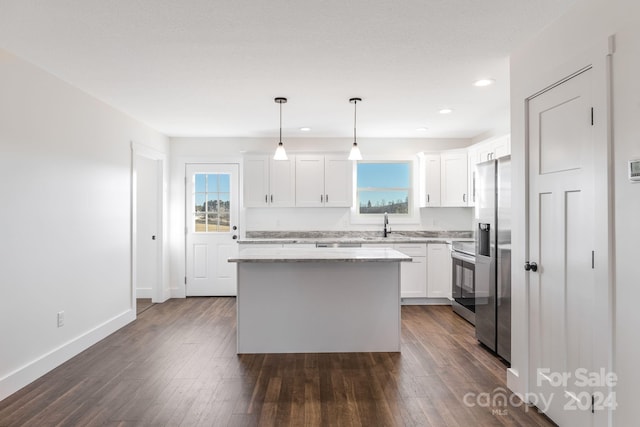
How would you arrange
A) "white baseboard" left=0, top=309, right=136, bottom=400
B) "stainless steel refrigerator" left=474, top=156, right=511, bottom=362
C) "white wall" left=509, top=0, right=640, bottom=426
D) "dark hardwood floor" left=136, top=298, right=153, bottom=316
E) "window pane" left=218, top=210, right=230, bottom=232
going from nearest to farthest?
"white wall" left=509, top=0, right=640, bottom=426
"white baseboard" left=0, top=309, right=136, bottom=400
"stainless steel refrigerator" left=474, top=156, right=511, bottom=362
"dark hardwood floor" left=136, top=298, right=153, bottom=316
"window pane" left=218, top=210, right=230, bottom=232

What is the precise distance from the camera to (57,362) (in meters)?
3.06

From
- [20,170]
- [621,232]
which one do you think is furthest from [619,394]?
[20,170]

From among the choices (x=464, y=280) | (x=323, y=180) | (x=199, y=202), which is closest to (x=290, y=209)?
(x=323, y=180)

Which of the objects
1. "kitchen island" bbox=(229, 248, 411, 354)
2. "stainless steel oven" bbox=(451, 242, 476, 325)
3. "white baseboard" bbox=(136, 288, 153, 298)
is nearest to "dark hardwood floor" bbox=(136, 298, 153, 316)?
"white baseboard" bbox=(136, 288, 153, 298)

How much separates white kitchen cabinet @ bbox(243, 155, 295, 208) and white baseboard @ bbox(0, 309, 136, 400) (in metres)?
2.27

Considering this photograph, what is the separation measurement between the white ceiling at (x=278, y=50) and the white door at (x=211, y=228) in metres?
1.59

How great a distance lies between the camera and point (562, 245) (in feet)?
Result: 6.92

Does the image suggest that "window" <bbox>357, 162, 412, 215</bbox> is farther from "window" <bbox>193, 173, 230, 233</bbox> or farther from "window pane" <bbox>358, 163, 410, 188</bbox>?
"window" <bbox>193, 173, 230, 233</bbox>

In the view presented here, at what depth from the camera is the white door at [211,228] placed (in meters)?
5.62

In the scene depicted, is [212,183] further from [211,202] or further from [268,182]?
[268,182]

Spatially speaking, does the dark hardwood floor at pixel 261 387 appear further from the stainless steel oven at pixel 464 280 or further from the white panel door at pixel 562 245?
the stainless steel oven at pixel 464 280

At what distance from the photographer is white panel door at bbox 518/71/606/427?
1931 millimetres

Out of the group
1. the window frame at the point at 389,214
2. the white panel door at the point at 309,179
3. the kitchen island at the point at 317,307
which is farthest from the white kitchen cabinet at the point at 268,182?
the kitchen island at the point at 317,307

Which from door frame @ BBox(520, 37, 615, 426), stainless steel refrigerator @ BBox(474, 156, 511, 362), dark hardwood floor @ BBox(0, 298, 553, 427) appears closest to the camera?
door frame @ BBox(520, 37, 615, 426)
